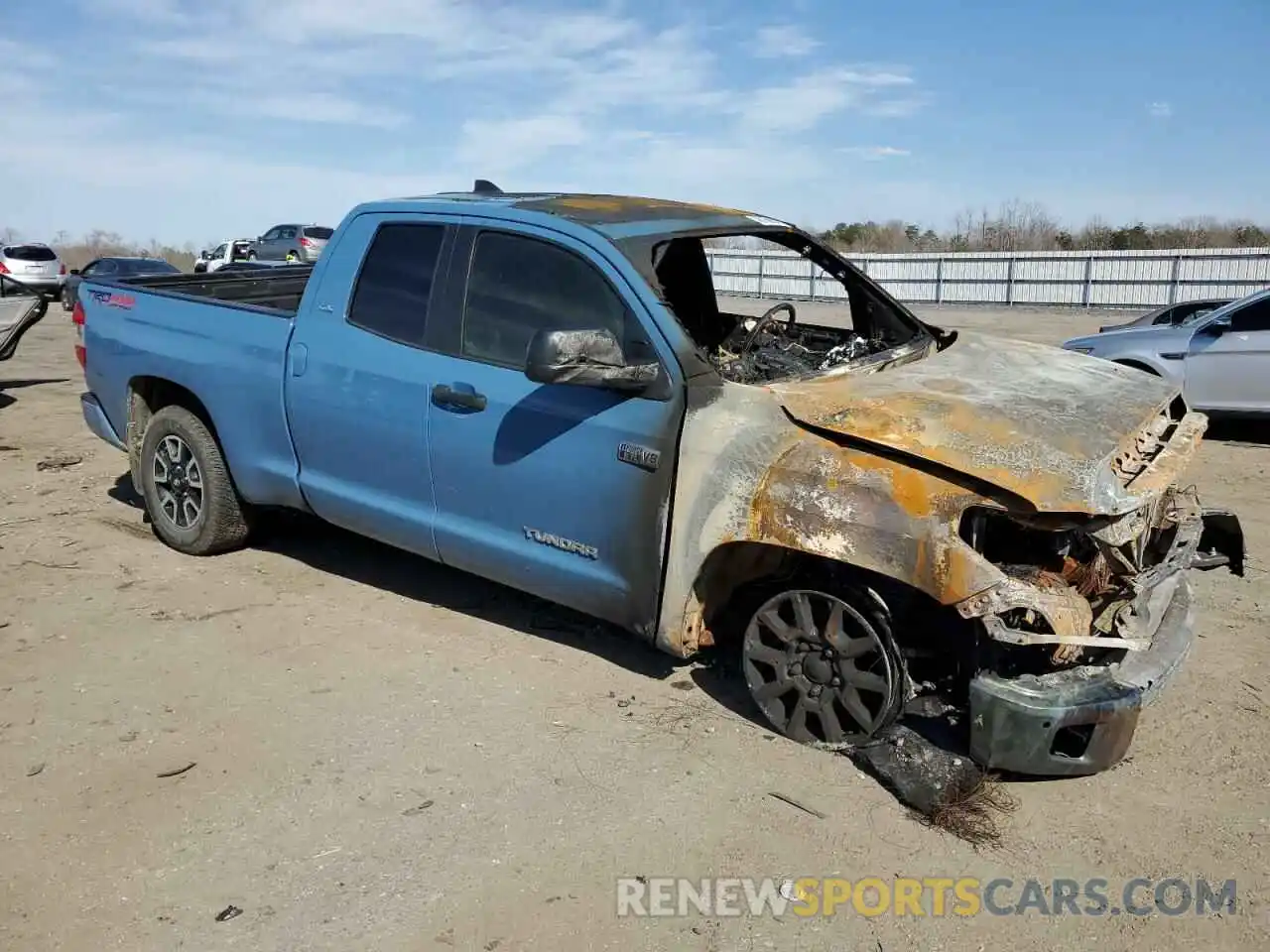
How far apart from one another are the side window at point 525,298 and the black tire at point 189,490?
2.01 meters

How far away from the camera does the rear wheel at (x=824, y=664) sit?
362 centimetres

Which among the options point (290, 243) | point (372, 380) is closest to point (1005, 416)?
point (372, 380)

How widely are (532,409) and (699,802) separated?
5.18 ft

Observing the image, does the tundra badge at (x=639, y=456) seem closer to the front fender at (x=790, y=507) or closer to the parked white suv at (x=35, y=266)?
the front fender at (x=790, y=507)

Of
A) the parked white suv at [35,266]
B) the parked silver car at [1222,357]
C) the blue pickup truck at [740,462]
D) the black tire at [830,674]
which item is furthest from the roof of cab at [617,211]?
the parked white suv at [35,266]

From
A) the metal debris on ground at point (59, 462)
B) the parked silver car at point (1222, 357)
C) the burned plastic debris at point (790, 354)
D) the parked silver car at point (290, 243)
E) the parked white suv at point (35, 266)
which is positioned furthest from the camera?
the parked silver car at point (290, 243)

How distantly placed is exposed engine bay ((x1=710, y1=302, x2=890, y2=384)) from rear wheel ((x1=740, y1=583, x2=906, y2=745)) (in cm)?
88

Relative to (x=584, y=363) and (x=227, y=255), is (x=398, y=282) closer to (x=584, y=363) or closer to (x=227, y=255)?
(x=584, y=363)

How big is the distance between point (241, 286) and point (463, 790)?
431 cm

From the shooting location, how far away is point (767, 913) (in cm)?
301

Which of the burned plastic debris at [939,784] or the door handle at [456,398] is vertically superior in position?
the door handle at [456,398]

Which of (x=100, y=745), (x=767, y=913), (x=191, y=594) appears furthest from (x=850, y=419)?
(x=191, y=594)

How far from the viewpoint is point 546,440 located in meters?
4.09

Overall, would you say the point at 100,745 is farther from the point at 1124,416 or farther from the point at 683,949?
the point at 1124,416
